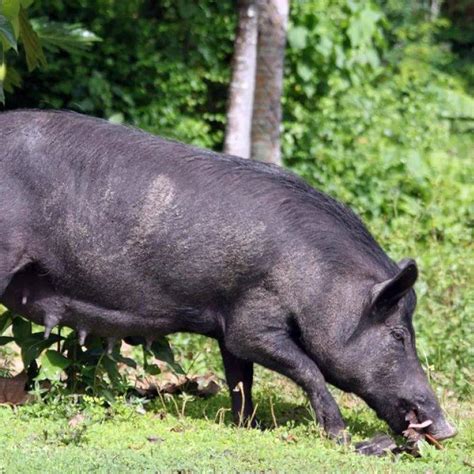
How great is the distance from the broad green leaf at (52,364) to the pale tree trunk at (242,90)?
4349 mm

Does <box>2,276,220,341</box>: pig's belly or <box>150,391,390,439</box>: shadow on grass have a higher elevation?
<box>2,276,220,341</box>: pig's belly

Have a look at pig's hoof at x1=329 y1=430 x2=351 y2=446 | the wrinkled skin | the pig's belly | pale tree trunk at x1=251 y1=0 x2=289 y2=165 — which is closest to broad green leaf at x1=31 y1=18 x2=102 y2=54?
the wrinkled skin

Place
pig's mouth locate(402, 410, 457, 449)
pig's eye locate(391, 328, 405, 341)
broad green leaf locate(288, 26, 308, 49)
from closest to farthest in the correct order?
1. pig's mouth locate(402, 410, 457, 449)
2. pig's eye locate(391, 328, 405, 341)
3. broad green leaf locate(288, 26, 308, 49)

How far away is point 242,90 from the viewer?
35.6 ft

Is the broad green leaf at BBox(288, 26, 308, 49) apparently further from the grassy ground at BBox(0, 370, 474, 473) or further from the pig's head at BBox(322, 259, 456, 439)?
the pig's head at BBox(322, 259, 456, 439)

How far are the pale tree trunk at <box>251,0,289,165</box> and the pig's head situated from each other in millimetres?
4919

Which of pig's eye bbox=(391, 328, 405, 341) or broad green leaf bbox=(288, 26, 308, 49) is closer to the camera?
pig's eye bbox=(391, 328, 405, 341)

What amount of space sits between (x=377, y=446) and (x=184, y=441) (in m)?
0.92

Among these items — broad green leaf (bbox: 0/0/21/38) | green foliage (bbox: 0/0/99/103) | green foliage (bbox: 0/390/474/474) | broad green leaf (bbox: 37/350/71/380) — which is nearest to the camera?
green foliage (bbox: 0/390/474/474)

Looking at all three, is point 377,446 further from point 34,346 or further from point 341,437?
point 34,346

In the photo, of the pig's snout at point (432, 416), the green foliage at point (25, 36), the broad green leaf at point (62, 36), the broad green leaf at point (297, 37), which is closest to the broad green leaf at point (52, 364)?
the green foliage at point (25, 36)

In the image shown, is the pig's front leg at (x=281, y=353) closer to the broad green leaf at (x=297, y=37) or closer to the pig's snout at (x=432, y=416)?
the pig's snout at (x=432, y=416)

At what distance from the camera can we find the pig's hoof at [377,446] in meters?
6.09

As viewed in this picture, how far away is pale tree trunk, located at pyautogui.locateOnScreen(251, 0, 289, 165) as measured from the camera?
10969 millimetres
